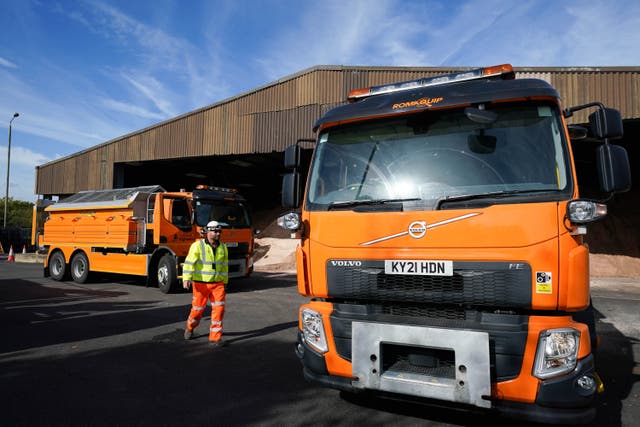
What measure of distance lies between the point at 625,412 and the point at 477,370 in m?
1.92

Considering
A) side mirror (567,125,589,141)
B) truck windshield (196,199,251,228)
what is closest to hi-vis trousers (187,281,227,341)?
side mirror (567,125,589,141)

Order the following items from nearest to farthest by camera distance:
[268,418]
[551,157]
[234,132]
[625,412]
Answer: [551,157] → [268,418] → [625,412] → [234,132]

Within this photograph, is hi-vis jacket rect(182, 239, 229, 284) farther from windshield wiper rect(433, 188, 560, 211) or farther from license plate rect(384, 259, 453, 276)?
windshield wiper rect(433, 188, 560, 211)

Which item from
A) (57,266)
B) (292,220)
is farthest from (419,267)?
(57,266)

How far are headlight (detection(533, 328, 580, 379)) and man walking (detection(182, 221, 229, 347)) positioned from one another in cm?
400

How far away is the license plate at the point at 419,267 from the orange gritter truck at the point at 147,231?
26.9 feet

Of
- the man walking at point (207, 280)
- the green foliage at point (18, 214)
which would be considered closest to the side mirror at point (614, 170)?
the man walking at point (207, 280)

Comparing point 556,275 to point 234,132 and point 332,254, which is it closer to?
point 332,254

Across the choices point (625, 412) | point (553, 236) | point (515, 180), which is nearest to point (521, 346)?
point (553, 236)

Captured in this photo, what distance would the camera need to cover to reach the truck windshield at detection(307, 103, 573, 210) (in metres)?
3.02

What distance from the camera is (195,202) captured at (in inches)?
427

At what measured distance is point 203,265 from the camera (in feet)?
18.6

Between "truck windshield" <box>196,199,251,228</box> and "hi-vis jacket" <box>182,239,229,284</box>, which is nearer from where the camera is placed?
"hi-vis jacket" <box>182,239,229,284</box>

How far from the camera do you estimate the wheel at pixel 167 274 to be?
10.2 m
